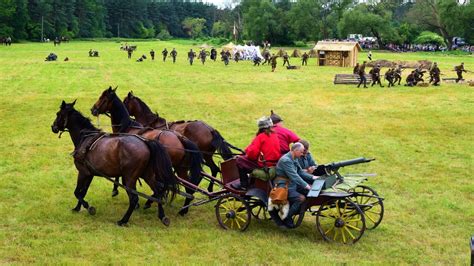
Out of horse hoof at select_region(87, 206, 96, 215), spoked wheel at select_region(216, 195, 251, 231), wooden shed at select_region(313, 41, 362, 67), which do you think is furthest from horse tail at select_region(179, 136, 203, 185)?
wooden shed at select_region(313, 41, 362, 67)

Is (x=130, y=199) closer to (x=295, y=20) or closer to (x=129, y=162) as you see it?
(x=129, y=162)

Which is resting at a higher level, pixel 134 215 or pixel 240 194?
pixel 240 194

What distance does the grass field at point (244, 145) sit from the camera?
27.1 ft

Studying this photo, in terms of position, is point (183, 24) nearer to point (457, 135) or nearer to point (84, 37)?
point (84, 37)

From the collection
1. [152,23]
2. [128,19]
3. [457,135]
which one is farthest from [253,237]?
[152,23]

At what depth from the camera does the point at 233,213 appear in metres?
9.16

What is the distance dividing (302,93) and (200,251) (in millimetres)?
21895

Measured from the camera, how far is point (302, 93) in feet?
96.3

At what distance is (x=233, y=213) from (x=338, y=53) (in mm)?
42970

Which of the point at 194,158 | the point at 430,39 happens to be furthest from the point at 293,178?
the point at 430,39

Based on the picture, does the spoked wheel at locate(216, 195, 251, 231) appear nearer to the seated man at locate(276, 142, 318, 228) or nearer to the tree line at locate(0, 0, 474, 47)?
the seated man at locate(276, 142, 318, 228)

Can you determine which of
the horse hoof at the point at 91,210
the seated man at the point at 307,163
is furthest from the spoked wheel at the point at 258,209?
the horse hoof at the point at 91,210

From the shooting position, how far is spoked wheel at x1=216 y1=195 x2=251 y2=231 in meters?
9.10

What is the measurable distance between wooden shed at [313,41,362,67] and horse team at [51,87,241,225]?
131 feet
